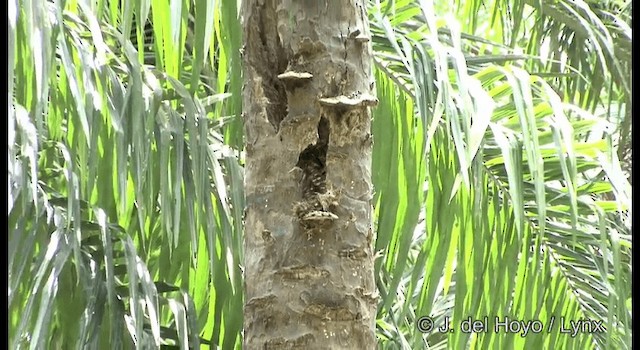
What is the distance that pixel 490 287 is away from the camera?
1.07m

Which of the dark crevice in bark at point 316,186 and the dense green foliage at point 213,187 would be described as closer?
the dark crevice in bark at point 316,186

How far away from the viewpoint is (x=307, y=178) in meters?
0.71

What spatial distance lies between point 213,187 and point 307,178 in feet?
0.95

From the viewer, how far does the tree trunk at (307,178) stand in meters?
0.70

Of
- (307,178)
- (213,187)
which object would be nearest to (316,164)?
(307,178)

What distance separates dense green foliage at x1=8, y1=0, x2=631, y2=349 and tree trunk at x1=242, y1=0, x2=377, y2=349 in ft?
0.20

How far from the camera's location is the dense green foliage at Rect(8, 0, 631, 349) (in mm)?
801

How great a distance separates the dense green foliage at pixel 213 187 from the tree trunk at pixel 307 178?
0.06m

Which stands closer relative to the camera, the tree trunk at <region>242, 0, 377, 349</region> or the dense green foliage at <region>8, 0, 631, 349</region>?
the tree trunk at <region>242, 0, 377, 349</region>

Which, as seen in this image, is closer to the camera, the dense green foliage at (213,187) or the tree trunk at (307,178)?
the tree trunk at (307,178)

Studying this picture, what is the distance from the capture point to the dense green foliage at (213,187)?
0.80m

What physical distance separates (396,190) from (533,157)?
236 mm
